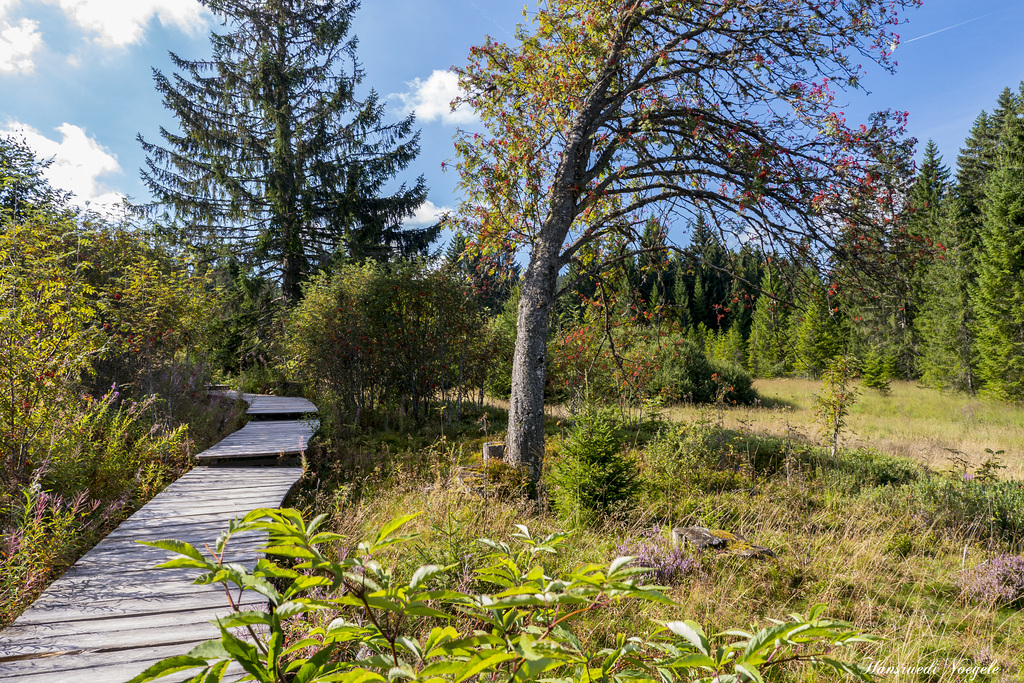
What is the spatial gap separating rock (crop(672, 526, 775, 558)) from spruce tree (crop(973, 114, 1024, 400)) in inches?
928

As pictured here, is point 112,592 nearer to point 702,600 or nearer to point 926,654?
point 702,600

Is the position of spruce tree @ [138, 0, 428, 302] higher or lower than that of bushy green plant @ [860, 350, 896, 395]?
higher

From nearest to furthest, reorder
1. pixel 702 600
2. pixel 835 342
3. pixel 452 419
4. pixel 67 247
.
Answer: pixel 702 600 → pixel 67 247 → pixel 452 419 → pixel 835 342

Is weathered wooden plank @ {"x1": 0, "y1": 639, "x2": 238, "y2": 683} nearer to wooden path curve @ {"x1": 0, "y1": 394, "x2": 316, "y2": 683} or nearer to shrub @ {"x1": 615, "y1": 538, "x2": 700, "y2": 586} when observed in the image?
wooden path curve @ {"x1": 0, "y1": 394, "x2": 316, "y2": 683}

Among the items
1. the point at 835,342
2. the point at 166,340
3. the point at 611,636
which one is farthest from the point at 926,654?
the point at 835,342

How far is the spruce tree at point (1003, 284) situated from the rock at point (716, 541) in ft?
77.3

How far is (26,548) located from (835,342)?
41250mm

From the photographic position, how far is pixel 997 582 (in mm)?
3869

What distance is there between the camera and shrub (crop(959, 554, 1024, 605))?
3795 millimetres

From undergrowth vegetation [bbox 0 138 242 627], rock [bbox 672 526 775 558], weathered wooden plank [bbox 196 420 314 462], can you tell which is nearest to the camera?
undergrowth vegetation [bbox 0 138 242 627]

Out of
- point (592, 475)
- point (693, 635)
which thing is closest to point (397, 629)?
point (693, 635)

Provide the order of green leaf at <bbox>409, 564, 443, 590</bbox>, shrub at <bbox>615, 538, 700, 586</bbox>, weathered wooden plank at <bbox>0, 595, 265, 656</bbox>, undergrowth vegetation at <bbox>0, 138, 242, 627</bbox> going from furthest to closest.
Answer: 1. shrub at <bbox>615, 538, 700, 586</bbox>
2. undergrowth vegetation at <bbox>0, 138, 242, 627</bbox>
3. weathered wooden plank at <bbox>0, 595, 265, 656</bbox>
4. green leaf at <bbox>409, 564, 443, 590</bbox>

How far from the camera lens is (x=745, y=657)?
0.83 metres

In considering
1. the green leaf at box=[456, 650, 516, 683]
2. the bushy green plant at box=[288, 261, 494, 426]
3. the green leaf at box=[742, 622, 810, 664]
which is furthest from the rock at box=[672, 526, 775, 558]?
the bushy green plant at box=[288, 261, 494, 426]
